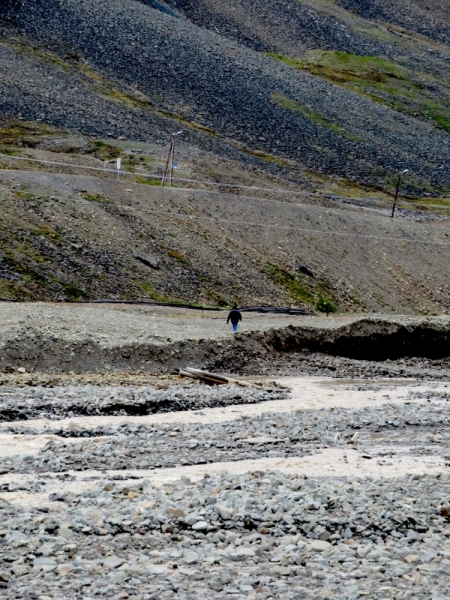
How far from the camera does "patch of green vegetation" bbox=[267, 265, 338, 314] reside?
173ft

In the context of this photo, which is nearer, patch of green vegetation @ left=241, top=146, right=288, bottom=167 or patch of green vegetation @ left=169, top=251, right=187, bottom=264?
patch of green vegetation @ left=169, top=251, right=187, bottom=264

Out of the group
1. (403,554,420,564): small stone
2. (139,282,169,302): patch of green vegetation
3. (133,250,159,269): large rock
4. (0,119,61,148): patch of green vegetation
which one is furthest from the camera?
(0,119,61,148): patch of green vegetation

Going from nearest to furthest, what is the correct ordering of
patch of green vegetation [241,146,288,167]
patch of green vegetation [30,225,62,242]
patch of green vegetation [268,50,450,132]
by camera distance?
patch of green vegetation [30,225,62,242]
patch of green vegetation [241,146,288,167]
patch of green vegetation [268,50,450,132]

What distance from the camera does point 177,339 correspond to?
107ft

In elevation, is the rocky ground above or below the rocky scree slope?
below

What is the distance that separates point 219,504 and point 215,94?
81955 millimetres

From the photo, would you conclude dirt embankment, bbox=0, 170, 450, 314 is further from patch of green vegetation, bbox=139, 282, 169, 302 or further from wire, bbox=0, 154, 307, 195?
wire, bbox=0, 154, 307, 195

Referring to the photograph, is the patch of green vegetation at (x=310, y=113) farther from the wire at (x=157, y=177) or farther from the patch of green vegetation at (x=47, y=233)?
the patch of green vegetation at (x=47, y=233)

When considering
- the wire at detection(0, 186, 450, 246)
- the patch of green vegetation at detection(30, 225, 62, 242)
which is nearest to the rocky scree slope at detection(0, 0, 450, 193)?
the wire at detection(0, 186, 450, 246)

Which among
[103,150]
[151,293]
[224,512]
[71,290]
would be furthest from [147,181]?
[224,512]

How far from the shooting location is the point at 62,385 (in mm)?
26906

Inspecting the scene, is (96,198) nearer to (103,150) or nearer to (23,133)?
(103,150)

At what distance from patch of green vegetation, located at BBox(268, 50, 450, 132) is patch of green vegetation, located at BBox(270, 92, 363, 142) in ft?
55.2

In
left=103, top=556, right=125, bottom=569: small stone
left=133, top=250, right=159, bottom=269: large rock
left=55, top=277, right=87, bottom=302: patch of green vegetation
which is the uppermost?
left=103, top=556, right=125, bottom=569: small stone
